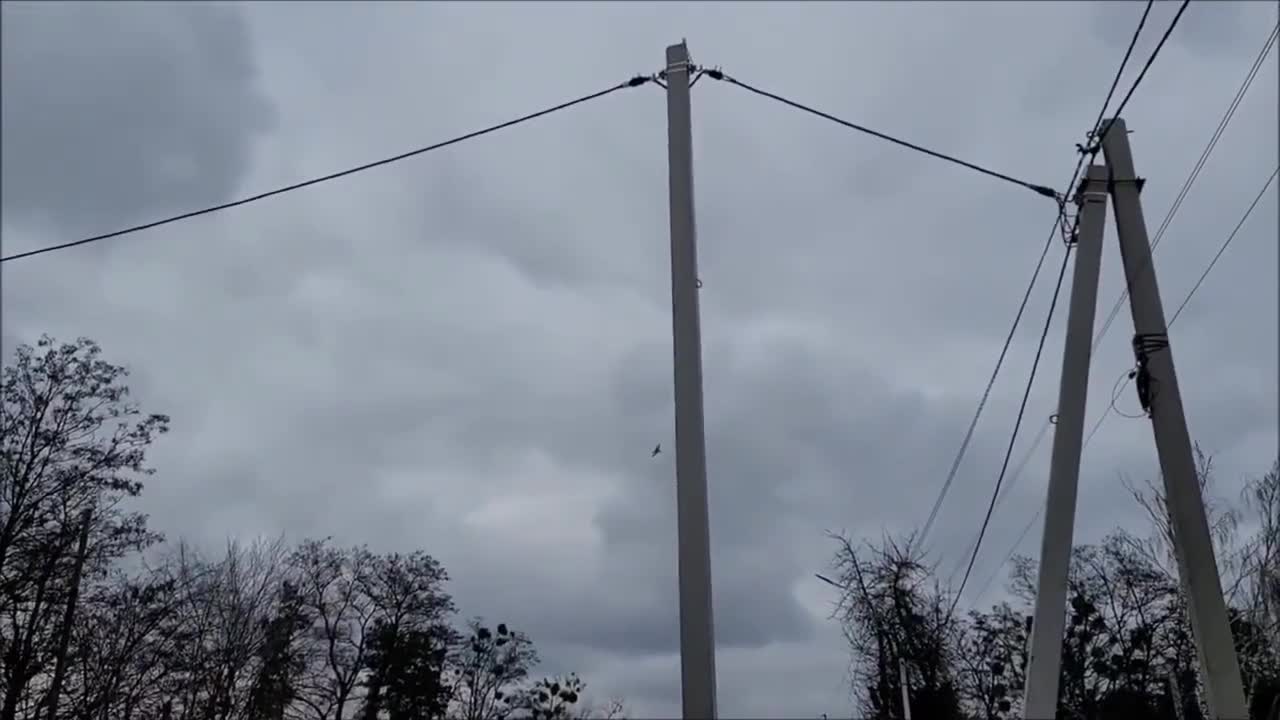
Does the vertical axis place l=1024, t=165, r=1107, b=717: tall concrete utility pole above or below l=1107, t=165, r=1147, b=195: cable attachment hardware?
below

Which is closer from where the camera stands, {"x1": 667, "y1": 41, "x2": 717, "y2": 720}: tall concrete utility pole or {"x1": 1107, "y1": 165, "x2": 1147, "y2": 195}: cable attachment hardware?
{"x1": 667, "y1": 41, "x2": 717, "y2": 720}: tall concrete utility pole

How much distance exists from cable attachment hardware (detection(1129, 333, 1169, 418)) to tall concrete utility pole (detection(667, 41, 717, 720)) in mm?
3553

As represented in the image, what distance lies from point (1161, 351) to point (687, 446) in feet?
13.0

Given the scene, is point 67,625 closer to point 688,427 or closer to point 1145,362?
point 688,427

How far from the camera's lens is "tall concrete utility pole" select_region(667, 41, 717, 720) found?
6328 millimetres

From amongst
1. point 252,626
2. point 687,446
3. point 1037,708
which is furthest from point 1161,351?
point 252,626

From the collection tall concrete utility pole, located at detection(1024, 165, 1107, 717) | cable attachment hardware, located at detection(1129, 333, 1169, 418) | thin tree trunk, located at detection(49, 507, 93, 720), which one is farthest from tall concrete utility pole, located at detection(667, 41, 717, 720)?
thin tree trunk, located at detection(49, 507, 93, 720)

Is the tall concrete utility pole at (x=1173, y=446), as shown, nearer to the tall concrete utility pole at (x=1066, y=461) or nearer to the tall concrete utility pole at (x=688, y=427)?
the tall concrete utility pole at (x=1066, y=461)

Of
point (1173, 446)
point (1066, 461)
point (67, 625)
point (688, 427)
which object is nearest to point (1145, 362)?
point (1173, 446)

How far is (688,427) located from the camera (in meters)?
6.98

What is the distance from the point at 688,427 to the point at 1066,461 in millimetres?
2702

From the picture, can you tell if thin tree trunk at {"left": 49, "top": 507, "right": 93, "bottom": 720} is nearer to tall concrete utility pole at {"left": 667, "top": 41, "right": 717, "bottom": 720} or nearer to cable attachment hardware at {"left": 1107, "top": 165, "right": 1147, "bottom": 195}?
tall concrete utility pole at {"left": 667, "top": 41, "right": 717, "bottom": 720}

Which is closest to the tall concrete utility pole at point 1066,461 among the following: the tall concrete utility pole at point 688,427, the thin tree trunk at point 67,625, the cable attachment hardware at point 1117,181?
the cable attachment hardware at point 1117,181

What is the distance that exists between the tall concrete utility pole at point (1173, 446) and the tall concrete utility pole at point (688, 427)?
3598mm
